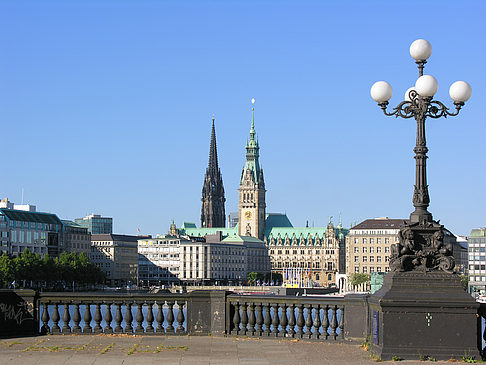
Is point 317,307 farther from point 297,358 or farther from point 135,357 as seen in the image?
point 135,357

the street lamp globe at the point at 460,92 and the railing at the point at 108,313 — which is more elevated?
the street lamp globe at the point at 460,92

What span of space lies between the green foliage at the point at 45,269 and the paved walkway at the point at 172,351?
139589mm

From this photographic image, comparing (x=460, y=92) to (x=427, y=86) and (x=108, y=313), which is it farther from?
(x=108, y=313)

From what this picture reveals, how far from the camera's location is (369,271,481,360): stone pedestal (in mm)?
19094

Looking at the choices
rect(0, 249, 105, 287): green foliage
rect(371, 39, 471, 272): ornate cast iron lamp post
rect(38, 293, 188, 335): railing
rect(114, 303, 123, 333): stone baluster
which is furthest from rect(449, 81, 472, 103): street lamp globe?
rect(0, 249, 105, 287): green foliage

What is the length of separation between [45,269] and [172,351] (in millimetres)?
154531

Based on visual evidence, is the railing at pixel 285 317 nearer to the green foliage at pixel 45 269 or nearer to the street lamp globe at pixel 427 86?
the street lamp globe at pixel 427 86

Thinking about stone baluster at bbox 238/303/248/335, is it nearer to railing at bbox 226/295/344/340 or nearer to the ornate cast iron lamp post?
railing at bbox 226/295/344/340

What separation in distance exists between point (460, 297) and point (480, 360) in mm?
1170

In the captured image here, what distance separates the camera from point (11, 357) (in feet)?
62.8

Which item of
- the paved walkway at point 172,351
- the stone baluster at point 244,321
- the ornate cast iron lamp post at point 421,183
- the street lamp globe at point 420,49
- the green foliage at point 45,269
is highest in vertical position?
the street lamp globe at point 420,49

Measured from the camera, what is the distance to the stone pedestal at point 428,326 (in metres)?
19.1

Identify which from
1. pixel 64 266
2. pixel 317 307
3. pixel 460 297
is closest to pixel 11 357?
pixel 317 307

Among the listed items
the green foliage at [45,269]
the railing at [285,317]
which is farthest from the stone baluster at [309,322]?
the green foliage at [45,269]
